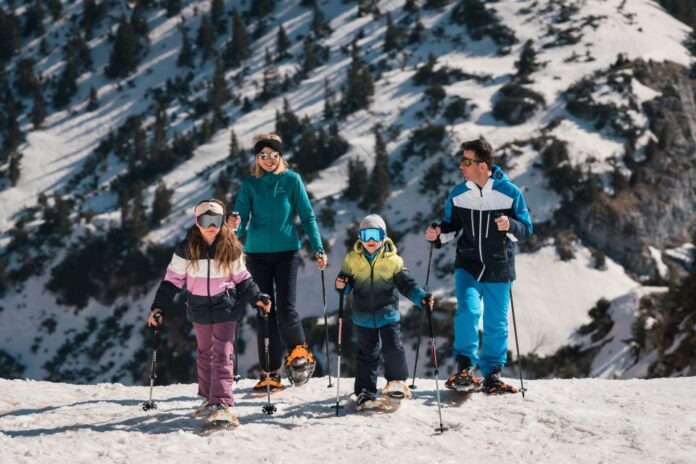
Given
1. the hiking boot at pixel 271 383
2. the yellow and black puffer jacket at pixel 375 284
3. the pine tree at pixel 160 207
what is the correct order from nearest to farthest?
the yellow and black puffer jacket at pixel 375 284 < the hiking boot at pixel 271 383 < the pine tree at pixel 160 207

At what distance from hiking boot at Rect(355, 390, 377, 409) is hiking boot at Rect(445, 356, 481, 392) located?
35.6 inches

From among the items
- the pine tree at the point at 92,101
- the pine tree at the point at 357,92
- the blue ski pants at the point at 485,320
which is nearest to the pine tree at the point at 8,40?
the pine tree at the point at 92,101

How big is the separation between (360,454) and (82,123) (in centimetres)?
7784

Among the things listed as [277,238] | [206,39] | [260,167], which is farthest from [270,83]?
[277,238]

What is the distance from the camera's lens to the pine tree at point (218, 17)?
88125 mm

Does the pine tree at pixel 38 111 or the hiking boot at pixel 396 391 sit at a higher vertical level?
the hiking boot at pixel 396 391

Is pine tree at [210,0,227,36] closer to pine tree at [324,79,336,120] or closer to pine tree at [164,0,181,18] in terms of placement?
pine tree at [164,0,181,18]

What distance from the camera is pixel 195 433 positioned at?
6.22 m

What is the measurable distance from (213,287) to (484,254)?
290cm

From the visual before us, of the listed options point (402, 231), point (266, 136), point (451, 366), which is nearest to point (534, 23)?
point (402, 231)

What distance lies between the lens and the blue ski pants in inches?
290

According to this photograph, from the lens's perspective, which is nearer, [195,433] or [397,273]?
[195,433]

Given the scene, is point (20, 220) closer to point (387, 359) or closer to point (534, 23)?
point (534, 23)

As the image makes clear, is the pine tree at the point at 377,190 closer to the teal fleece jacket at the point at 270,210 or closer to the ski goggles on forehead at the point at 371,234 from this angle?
the teal fleece jacket at the point at 270,210
